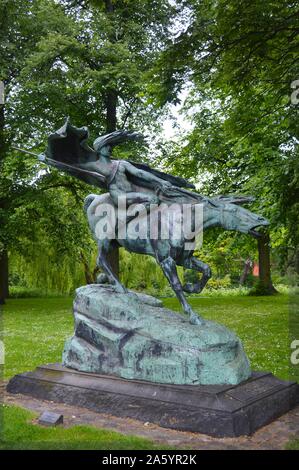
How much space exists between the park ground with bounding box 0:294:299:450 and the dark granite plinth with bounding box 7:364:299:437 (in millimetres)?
145

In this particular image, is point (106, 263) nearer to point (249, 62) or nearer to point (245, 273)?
point (249, 62)

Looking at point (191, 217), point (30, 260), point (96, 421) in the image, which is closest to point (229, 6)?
point (191, 217)

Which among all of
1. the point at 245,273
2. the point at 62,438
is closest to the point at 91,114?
the point at 62,438

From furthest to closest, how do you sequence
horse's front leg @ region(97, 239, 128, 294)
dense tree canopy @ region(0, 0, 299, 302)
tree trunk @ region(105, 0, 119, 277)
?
tree trunk @ region(105, 0, 119, 277)
dense tree canopy @ region(0, 0, 299, 302)
horse's front leg @ region(97, 239, 128, 294)

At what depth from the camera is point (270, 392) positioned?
258 inches

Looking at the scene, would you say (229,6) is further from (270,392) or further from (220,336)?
(270,392)

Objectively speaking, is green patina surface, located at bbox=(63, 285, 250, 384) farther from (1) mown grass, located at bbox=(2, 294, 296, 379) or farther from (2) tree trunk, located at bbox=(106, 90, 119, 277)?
(2) tree trunk, located at bbox=(106, 90, 119, 277)

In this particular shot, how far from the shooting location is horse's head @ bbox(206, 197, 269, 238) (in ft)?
23.9

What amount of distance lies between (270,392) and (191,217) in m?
2.62

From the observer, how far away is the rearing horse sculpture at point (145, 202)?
7.44 m

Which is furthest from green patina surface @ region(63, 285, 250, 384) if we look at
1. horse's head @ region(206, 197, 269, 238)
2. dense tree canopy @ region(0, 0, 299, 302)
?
dense tree canopy @ region(0, 0, 299, 302)

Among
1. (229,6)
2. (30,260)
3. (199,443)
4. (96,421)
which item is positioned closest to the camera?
(199,443)

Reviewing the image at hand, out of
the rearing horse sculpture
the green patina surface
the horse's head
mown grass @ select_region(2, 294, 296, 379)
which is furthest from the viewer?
mown grass @ select_region(2, 294, 296, 379)

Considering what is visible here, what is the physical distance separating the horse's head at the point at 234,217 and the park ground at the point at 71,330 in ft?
8.30
